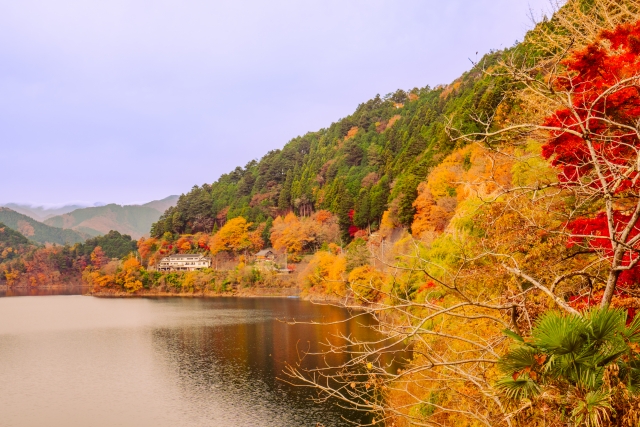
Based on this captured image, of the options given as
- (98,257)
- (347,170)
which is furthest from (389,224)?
(98,257)

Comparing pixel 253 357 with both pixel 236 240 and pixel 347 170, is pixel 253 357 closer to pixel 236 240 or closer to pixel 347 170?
pixel 236 240

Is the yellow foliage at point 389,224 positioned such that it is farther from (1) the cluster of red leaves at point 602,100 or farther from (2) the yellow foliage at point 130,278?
(2) the yellow foliage at point 130,278

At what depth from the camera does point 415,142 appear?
51469 mm

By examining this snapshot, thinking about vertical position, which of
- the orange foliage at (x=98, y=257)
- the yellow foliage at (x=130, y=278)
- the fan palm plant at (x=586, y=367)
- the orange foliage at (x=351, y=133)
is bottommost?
the yellow foliage at (x=130, y=278)

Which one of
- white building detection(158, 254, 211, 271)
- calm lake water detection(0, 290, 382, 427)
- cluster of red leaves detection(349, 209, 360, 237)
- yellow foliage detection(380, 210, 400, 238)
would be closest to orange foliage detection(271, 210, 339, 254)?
cluster of red leaves detection(349, 209, 360, 237)

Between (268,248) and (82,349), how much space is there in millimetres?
43187

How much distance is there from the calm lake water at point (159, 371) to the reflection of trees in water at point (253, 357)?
0.05 metres

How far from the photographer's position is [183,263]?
71000 millimetres

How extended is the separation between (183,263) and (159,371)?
50719 mm

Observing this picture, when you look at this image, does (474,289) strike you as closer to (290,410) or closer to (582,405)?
(290,410)

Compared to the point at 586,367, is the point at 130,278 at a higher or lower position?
lower

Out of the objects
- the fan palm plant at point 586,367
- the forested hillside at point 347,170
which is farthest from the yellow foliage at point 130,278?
the fan palm plant at point 586,367

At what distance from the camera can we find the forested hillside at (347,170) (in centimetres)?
5209

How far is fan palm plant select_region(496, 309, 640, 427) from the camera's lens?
3.48 meters
